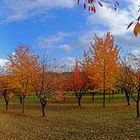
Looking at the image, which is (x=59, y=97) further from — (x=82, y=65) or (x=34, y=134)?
(x=34, y=134)

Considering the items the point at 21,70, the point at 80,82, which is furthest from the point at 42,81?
the point at 80,82

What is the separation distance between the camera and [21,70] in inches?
1479

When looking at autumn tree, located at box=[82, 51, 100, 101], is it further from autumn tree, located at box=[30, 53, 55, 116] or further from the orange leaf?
the orange leaf

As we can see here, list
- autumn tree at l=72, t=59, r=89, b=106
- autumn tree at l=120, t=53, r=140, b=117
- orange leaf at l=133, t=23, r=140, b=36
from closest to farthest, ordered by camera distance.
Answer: orange leaf at l=133, t=23, r=140, b=36
autumn tree at l=120, t=53, r=140, b=117
autumn tree at l=72, t=59, r=89, b=106

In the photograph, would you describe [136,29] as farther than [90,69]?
No

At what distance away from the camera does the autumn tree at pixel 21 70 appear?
37.3 m

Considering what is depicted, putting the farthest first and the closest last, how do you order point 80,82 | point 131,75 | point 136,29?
point 80,82 → point 131,75 → point 136,29

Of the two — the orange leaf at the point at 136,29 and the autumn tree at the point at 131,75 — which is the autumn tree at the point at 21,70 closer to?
the autumn tree at the point at 131,75

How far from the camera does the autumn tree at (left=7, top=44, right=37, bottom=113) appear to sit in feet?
123

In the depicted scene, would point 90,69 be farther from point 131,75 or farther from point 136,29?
point 136,29

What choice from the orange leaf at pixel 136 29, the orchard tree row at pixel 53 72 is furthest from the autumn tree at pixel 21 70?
the orange leaf at pixel 136 29

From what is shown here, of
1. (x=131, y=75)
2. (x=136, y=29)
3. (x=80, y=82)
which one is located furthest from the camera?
(x=80, y=82)

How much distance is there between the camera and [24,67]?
37906 millimetres

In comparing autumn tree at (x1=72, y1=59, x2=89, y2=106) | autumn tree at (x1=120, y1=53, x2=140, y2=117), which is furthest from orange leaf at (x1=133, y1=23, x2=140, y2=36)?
autumn tree at (x1=72, y1=59, x2=89, y2=106)
